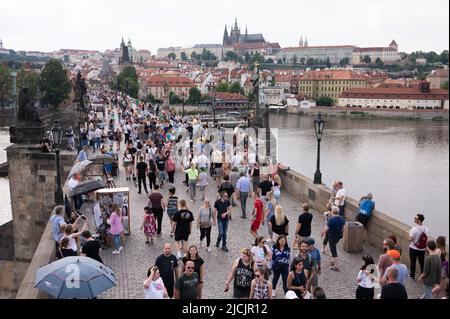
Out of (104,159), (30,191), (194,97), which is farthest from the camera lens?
(194,97)

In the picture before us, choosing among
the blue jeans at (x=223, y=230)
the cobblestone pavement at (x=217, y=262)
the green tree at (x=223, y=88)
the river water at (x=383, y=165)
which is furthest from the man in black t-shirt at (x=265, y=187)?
the green tree at (x=223, y=88)

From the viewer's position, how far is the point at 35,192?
Result: 602 inches

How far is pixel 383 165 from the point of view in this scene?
131 ft

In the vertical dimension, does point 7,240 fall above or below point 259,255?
below

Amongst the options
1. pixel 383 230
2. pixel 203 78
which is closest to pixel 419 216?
pixel 383 230

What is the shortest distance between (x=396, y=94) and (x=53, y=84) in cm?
6143

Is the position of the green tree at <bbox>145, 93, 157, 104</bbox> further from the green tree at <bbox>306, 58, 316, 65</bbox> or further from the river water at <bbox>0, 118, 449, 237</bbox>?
the green tree at <bbox>306, 58, 316, 65</bbox>

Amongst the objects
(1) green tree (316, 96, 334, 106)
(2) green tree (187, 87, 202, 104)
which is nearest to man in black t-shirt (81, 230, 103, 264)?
(2) green tree (187, 87, 202, 104)

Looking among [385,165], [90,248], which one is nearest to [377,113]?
[385,165]

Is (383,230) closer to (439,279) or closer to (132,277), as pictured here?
(439,279)

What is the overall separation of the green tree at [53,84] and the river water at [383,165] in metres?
16.5

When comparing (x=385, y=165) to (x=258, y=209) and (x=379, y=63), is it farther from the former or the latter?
(x=379, y=63)

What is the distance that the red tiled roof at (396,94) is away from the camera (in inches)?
3799

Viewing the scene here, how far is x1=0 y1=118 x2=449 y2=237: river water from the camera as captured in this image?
80.8 ft
